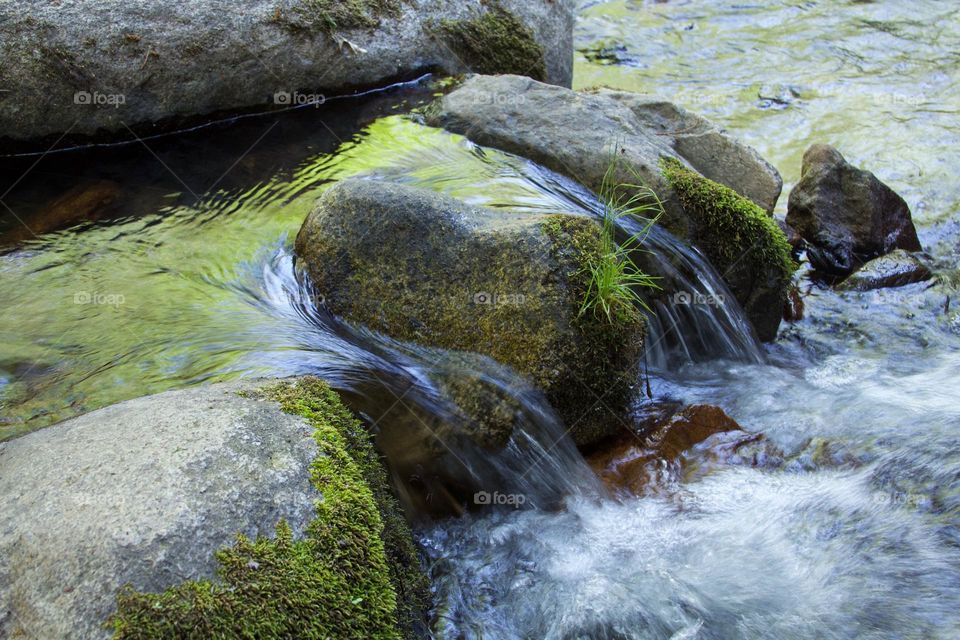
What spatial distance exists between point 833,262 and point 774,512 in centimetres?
324

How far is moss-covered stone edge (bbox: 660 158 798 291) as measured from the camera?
5.34 m

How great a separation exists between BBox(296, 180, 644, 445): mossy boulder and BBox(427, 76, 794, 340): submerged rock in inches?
47.5

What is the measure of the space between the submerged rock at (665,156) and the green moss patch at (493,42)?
78 cm

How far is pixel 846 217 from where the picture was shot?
6582 mm

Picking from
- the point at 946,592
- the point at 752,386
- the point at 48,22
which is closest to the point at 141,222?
the point at 48,22

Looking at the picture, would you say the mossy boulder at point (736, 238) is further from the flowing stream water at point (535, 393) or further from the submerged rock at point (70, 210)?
the submerged rock at point (70, 210)

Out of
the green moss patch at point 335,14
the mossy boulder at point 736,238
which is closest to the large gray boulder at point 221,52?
the green moss patch at point 335,14

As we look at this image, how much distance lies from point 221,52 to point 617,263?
3.96 metres

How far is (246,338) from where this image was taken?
436cm

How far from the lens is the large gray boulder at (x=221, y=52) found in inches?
239

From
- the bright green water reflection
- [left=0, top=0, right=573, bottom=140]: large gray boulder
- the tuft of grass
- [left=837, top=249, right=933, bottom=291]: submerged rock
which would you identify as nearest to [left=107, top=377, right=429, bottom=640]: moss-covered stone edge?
the tuft of grass

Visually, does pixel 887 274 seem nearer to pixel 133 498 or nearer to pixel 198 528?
pixel 198 528

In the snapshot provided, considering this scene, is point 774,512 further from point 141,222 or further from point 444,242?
point 141,222

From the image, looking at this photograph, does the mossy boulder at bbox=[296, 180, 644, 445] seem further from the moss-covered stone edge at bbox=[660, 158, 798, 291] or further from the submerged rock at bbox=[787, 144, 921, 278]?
the submerged rock at bbox=[787, 144, 921, 278]
